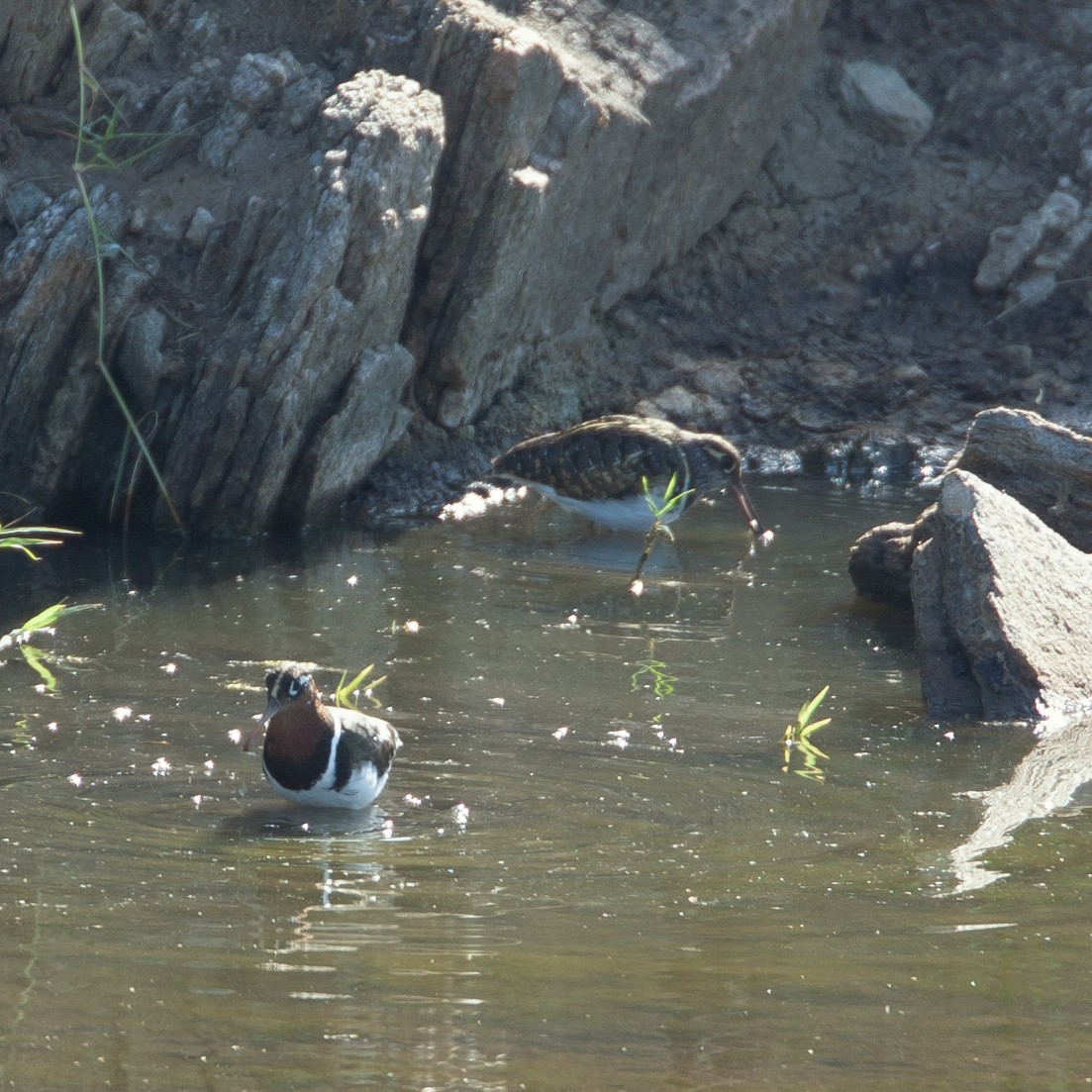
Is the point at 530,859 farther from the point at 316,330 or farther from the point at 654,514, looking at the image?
the point at 316,330

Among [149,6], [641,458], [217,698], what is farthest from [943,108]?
[217,698]

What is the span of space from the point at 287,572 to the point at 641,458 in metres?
2.51

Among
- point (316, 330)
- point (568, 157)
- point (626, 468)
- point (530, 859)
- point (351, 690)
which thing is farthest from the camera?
point (568, 157)

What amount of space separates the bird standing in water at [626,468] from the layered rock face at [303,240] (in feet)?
3.46

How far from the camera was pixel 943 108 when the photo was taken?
15031mm

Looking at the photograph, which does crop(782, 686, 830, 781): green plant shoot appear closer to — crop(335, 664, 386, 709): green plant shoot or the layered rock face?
crop(335, 664, 386, 709): green plant shoot

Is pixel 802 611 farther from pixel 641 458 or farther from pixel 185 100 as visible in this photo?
pixel 185 100

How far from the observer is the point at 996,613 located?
23.3 ft

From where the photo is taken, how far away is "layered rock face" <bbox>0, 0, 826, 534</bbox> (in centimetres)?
982

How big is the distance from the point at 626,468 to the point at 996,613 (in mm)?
3721

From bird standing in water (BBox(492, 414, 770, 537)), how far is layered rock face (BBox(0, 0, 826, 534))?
105 centimetres

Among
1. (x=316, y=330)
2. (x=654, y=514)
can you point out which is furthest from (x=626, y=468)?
(x=316, y=330)

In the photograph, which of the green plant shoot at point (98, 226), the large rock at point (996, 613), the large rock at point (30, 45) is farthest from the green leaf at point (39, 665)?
the large rock at point (30, 45)

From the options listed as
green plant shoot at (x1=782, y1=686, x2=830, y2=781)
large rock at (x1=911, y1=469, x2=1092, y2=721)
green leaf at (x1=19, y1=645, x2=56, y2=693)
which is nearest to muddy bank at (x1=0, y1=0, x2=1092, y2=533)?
green leaf at (x1=19, y1=645, x2=56, y2=693)
